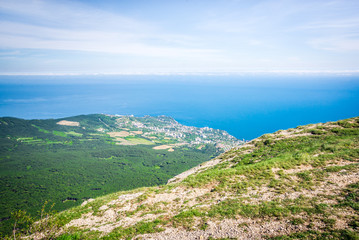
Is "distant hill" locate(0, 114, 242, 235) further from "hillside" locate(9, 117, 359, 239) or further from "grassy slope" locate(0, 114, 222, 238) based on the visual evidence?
"hillside" locate(9, 117, 359, 239)

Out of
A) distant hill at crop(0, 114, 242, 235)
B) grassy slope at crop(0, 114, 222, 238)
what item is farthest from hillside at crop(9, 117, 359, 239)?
distant hill at crop(0, 114, 242, 235)

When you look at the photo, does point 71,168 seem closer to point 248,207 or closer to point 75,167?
point 75,167

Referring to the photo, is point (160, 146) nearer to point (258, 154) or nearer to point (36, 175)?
point (36, 175)

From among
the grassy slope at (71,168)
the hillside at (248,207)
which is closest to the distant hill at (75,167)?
the grassy slope at (71,168)

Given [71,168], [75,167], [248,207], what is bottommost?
[75,167]

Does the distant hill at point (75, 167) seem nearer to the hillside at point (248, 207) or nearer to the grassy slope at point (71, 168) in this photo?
the grassy slope at point (71, 168)

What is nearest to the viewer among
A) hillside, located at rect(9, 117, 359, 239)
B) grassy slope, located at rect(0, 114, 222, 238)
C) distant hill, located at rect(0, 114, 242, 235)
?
hillside, located at rect(9, 117, 359, 239)

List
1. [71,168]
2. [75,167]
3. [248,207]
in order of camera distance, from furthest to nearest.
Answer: [75,167] → [71,168] → [248,207]

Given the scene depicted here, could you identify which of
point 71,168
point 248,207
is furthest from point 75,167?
point 248,207

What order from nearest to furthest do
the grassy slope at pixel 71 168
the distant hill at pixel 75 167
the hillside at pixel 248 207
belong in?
the hillside at pixel 248 207 < the grassy slope at pixel 71 168 < the distant hill at pixel 75 167
